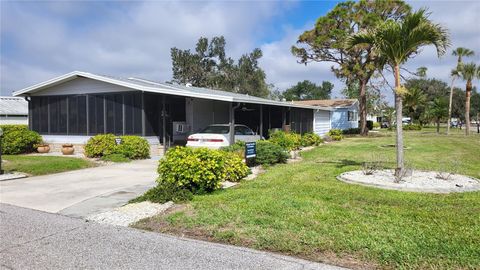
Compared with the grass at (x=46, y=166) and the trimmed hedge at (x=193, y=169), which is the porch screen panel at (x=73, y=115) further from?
the trimmed hedge at (x=193, y=169)

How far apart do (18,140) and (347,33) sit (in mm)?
23066

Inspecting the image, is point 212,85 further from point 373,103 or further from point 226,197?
point 226,197

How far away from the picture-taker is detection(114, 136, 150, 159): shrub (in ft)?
46.6

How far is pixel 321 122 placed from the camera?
29844 mm

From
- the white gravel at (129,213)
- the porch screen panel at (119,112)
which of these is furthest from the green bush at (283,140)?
the white gravel at (129,213)

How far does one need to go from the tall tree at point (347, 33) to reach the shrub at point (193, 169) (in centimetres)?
2297

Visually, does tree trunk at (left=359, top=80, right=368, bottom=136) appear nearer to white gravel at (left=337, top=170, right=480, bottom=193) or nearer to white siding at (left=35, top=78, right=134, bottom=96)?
white siding at (left=35, top=78, right=134, bottom=96)

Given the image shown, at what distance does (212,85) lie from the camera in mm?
48156

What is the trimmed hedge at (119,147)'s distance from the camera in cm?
1422

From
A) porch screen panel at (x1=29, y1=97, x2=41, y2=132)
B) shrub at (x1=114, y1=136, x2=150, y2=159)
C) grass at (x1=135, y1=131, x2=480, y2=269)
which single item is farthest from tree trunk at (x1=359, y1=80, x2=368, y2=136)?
grass at (x1=135, y1=131, x2=480, y2=269)

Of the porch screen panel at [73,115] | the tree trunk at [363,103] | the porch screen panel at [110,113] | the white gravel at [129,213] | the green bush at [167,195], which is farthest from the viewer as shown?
the tree trunk at [363,103]

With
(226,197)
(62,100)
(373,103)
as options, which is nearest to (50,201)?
(226,197)

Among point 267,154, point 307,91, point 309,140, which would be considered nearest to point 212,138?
point 267,154

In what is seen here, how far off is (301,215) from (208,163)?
2500 mm
